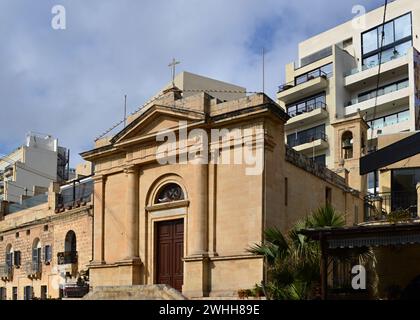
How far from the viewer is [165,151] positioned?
26.2 metres

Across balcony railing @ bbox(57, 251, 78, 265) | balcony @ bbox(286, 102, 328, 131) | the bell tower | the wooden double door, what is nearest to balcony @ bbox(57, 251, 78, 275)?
balcony railing @ bbox(57, 251, 78, 265)

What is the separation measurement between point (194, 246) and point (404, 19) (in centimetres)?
4150

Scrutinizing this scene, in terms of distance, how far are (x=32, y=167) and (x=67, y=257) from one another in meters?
30.7

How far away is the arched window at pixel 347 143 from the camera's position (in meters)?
38.3

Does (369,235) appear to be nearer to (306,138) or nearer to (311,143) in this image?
(311,143)

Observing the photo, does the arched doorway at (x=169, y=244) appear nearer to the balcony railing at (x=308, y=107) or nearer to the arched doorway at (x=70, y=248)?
the arched doorway at (x=70, y=248)

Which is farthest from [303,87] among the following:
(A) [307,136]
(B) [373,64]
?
(B) [373,64]

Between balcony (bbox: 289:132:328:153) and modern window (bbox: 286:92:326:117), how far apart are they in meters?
2.55

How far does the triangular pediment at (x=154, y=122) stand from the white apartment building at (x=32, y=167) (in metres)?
37.2

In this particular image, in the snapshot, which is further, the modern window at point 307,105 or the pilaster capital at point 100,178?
the modern window at point 307,105

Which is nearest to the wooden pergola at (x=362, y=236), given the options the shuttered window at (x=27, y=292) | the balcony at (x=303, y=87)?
the shuttered window at (x=27, y=292)

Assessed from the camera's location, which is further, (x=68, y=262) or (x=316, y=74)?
(x=316, y=74)

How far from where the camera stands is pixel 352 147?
37969 millimetres

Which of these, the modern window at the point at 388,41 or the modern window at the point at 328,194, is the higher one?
the modern window at the point at 388,41
